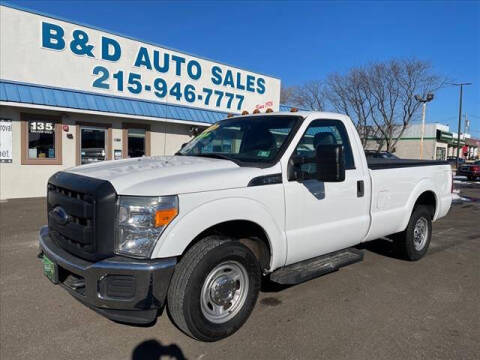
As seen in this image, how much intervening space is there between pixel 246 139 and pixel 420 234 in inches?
129

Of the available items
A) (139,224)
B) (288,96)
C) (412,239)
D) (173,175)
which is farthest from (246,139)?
(288,96)

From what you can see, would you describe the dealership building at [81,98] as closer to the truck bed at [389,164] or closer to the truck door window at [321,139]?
the truck door window at [321,139]

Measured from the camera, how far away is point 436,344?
3.12 meters

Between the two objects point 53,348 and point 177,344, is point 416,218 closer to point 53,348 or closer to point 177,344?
point 177,344

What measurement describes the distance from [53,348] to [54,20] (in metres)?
11.0

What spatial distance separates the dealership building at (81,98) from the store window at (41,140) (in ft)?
0.09

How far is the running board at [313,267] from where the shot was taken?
11.4 ft

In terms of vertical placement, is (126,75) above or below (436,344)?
above

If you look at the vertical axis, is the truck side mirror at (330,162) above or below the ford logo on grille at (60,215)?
above

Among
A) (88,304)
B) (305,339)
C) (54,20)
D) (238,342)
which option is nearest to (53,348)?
(88,304)

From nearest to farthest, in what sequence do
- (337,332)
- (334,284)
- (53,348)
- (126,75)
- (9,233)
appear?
1. (53,348)
2. (337,332)
3. (334,284)
4. (9,233)
5. (126,75)

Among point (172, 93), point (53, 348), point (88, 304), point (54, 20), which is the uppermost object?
point (54, 20)

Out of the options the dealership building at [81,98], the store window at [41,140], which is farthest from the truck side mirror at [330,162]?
the store window at [41,140]

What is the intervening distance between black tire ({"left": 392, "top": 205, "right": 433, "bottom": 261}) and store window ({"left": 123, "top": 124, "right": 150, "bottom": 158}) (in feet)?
33.0
